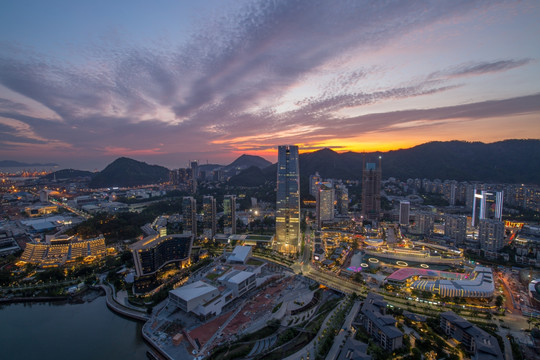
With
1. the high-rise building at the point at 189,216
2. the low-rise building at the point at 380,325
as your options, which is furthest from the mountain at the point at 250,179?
the low-rise building at the point at 380,325

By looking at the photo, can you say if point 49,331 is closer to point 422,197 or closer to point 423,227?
point 423,227

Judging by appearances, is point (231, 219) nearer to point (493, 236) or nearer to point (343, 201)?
point (343, 201)

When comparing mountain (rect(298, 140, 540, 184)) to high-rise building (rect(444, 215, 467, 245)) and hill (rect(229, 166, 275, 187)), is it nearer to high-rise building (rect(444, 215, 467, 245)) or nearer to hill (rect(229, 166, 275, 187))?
hill (rect(229, 166, 275, 187))

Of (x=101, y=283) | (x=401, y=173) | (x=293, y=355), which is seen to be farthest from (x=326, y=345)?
(x=401, y=173)

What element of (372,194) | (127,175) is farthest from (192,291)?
(127,175)

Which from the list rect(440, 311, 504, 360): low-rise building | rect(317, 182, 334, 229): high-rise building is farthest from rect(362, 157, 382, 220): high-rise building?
rect(440, 311, 504, 360): low-rise building
